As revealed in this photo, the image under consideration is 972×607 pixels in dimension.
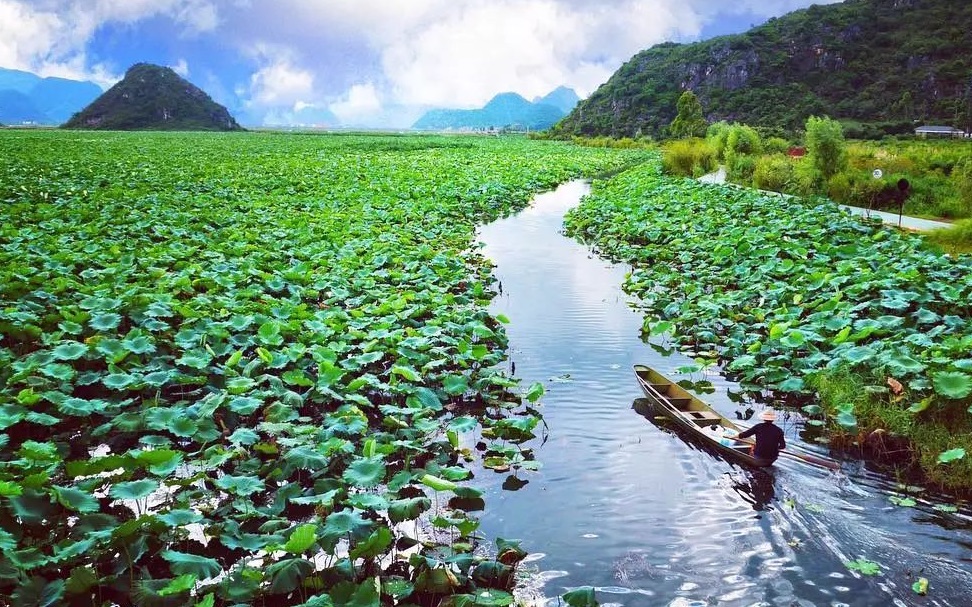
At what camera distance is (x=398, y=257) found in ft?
41.2

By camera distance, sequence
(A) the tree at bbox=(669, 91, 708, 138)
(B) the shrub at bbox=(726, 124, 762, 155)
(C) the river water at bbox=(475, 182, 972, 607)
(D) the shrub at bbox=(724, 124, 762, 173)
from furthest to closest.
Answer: (A) the tree at bbox=(669, 91, 708, 138) < (B) the shrub at bbox=(726, 124, 762, 155) < (D) the shrub at bbox=(724, 124, 762, 173) < (C) the river water at bbox=(475, 182, 972, 607)

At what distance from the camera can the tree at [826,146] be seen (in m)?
19.8

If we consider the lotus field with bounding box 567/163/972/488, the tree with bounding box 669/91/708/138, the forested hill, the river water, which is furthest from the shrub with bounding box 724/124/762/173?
the forested hill

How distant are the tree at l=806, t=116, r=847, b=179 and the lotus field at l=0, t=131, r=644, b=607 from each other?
12286 millimetres

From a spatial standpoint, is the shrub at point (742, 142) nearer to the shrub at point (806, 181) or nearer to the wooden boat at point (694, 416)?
the shrub at point (806, 181)

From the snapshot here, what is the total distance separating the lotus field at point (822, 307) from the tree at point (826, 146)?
158 inches

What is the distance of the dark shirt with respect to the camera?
585 centimetres

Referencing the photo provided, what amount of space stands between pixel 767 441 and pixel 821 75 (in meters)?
94.3

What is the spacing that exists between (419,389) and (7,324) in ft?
14.8

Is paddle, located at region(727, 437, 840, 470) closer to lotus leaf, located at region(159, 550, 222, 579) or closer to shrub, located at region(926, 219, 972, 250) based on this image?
lotus leaf, located at region(159, 550, 222, 579)

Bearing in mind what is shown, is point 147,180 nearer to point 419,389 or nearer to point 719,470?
point 419,389

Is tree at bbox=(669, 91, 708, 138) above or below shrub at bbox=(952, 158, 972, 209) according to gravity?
above

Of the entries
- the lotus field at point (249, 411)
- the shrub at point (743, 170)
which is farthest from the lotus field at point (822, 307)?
the shrub at point (743, 170)

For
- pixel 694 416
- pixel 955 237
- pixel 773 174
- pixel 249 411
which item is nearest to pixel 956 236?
pixel 955 237
